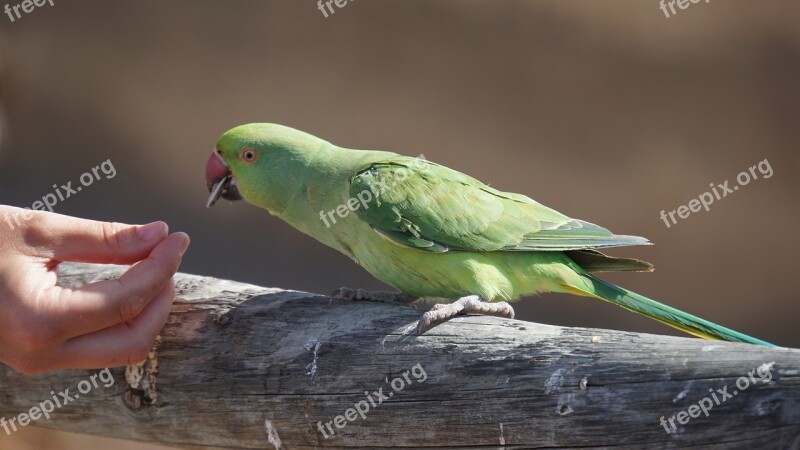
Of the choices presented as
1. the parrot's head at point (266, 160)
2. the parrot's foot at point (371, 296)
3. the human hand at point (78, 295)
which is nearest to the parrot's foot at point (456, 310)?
the parrot's foot at point (371, 296)

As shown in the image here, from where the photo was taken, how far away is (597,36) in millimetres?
5898

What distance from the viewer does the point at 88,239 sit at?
255 centimetres

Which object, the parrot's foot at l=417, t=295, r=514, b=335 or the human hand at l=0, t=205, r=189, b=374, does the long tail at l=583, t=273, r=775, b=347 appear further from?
the human hand at l=0, t=205, r=189, b=374

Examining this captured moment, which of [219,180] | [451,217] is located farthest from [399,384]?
[219,180]

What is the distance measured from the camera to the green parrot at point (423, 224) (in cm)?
308

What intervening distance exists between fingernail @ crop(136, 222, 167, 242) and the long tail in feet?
5.31

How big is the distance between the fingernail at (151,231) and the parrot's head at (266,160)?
0.85 metres

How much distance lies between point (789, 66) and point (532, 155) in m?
1.85

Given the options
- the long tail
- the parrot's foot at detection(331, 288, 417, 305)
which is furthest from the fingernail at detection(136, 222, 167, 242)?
the long tail

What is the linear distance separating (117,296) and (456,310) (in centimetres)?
100

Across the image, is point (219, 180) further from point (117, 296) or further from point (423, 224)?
point (117, 296)

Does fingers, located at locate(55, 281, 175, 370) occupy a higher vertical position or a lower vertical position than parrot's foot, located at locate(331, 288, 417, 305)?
higher

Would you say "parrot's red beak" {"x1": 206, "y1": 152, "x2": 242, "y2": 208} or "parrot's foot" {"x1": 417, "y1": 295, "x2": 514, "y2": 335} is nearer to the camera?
"parrot's foot" {"x1": 417, "y1": 295, "x2": 514, "y2": 335}

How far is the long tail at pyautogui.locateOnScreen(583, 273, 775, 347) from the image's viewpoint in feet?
8.84
